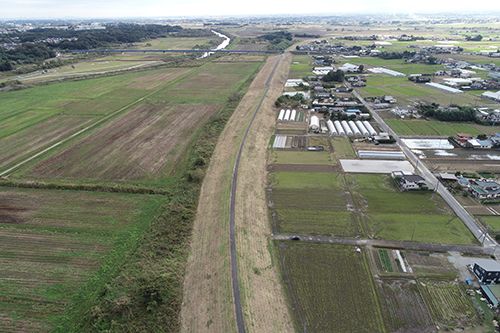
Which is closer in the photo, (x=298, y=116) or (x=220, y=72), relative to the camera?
(x=298, y=116)

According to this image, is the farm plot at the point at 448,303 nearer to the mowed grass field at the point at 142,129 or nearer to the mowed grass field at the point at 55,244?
the mowed grass field at the point at 55,244

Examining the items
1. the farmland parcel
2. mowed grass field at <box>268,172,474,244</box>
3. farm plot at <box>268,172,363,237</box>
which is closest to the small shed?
mowed grass field at <box>268,172,474,244</box>

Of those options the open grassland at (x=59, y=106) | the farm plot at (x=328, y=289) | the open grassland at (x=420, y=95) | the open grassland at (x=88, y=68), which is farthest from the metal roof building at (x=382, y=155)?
the open grassland at (x=88, y=68)

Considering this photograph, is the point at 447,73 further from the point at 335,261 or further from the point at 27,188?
the point at 27,188

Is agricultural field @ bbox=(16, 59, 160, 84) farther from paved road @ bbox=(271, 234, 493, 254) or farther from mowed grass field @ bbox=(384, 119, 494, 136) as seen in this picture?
paved road @ bbox=(271, 234, 493, 254)

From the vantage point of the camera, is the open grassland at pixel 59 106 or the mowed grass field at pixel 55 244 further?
the open grassland at pixel 59 106

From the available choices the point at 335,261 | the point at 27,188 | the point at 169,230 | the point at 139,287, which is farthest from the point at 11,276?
the point at 335,261
